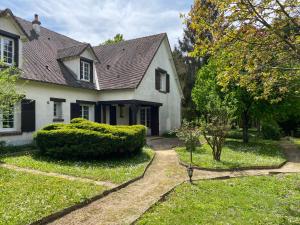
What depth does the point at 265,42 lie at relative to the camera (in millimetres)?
6273

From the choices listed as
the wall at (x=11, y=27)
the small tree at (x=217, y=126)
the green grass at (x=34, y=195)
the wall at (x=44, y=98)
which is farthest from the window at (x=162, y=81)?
the green grass at (x=34, y=195)

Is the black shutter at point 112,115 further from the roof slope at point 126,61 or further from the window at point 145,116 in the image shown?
the window at point 145,116

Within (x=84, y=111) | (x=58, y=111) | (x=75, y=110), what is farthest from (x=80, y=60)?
(x=58, y=111)

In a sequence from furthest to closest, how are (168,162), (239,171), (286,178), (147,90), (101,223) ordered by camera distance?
(147,90), (168,162), (239,171), (286,178), (101,223)

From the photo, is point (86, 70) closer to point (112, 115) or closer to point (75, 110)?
point (75, 110)

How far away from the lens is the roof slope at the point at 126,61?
18672 mm

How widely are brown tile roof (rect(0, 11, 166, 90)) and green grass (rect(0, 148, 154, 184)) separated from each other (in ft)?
16.3

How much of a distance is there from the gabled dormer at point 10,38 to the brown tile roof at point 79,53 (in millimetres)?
770

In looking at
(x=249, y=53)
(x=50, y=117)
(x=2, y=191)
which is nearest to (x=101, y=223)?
(x=2, y=191)

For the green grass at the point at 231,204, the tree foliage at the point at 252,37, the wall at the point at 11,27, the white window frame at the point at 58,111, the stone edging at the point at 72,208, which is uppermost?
the wall at the point at 11,27

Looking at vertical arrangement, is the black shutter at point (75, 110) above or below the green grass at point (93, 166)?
above

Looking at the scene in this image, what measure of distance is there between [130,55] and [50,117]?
8391 millimetres

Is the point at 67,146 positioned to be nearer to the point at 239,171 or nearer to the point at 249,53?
the point at 239,171

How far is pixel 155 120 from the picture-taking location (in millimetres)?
22297
